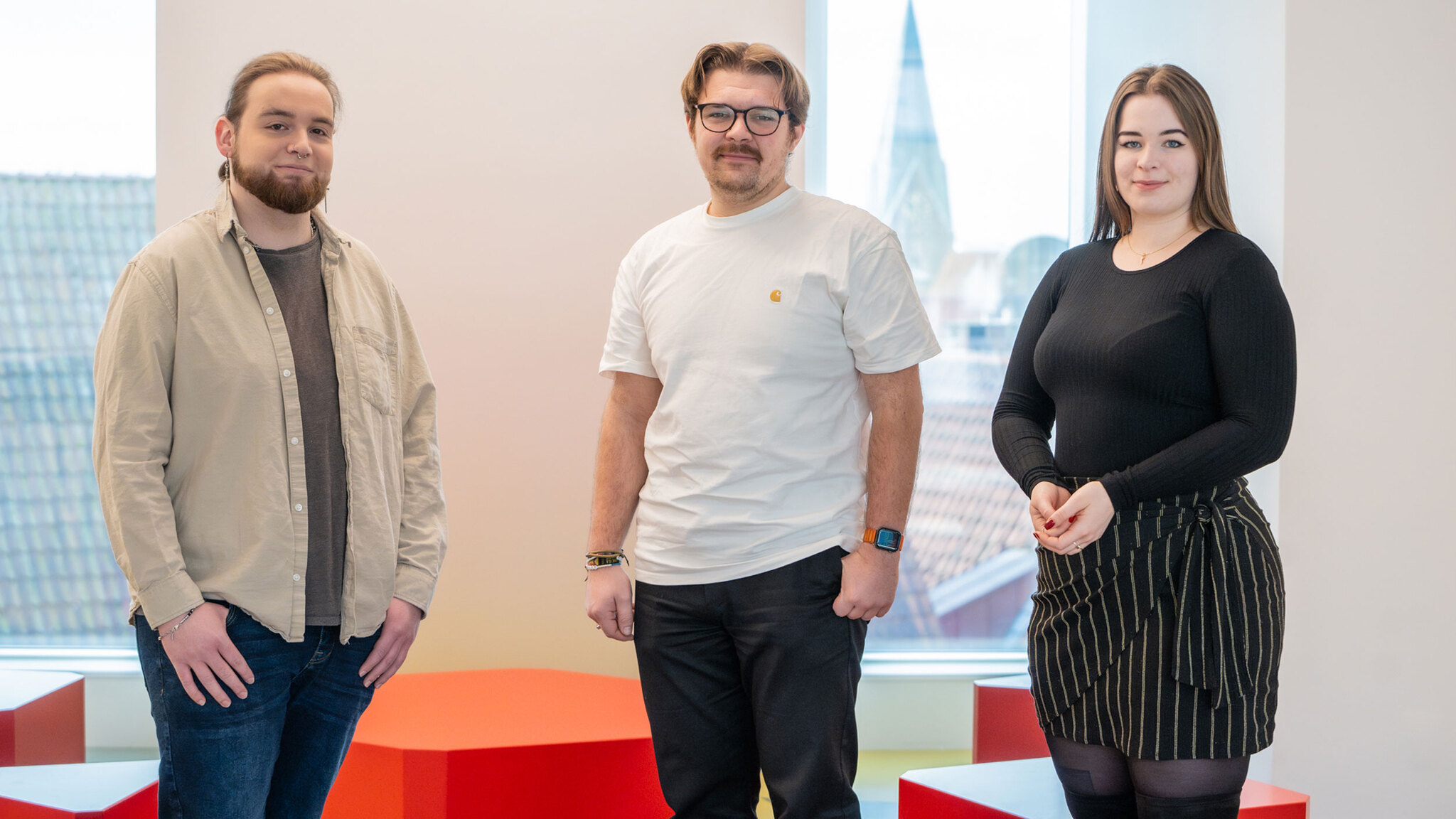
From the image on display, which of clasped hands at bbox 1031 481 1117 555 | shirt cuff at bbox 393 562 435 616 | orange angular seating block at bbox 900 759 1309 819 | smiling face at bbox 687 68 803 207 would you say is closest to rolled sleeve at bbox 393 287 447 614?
shirt cuff at bbox 393 562 435 616

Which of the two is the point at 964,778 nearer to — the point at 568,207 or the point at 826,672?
the point at 826,672

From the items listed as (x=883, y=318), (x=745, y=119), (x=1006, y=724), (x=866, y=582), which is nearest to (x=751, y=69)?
(x=745, y=119)

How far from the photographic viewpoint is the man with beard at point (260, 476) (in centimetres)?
154

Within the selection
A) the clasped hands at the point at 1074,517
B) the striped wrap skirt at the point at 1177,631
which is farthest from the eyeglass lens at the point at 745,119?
the striped wrap skirt at the point at 1177,631

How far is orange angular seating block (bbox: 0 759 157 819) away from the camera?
1994 millimetres

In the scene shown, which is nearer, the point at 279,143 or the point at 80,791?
the point at 279,143

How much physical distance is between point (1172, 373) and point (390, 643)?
4.60 ft

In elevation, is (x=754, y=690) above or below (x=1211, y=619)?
below

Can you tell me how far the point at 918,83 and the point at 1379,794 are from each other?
281 cm

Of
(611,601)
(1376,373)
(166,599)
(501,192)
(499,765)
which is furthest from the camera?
(501,192)

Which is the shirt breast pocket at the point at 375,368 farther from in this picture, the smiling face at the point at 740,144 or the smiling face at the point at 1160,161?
the smiling face at the point at 1160,161

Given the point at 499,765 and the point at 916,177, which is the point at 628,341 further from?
the point at 916,177

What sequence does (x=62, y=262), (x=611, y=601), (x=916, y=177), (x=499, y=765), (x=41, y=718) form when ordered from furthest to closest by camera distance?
(x=916, y=177) → (x=62, y=262) → (x=41, y=718) → (x=499, y=765) → (x=611, y=601)

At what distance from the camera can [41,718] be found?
8.59 ft
